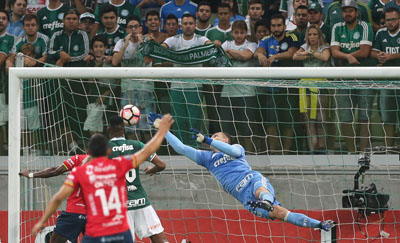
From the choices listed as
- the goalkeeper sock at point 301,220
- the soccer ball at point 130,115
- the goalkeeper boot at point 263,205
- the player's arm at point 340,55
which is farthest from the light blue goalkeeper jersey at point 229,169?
the player's arm at point 340,55

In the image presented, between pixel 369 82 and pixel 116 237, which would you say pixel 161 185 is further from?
pixel 116 237

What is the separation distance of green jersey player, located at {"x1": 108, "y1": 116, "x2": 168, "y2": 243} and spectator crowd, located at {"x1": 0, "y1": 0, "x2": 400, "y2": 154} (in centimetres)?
184

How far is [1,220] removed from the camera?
1117 cm

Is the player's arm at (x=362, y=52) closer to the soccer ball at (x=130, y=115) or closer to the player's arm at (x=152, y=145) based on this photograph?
the soccer ball at (x=130, y=115)

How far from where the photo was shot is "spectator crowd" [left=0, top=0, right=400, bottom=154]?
11180 millimetres

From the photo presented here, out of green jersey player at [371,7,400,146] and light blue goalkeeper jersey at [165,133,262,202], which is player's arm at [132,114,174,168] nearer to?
light blue goalkeeper jersey at [165,133,262,202]

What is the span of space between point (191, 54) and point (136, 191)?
8.10 ft

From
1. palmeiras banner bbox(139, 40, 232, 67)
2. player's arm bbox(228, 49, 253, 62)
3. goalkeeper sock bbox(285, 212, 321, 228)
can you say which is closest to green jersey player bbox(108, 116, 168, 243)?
goalkeeper sock bbox(285, 212, 321, 228)

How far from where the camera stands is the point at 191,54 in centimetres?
1126

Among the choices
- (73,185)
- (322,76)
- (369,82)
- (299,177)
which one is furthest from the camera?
(299,177)

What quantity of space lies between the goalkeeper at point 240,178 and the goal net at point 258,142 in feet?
3.87

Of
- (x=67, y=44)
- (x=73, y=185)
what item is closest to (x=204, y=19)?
(x=67, y=44)

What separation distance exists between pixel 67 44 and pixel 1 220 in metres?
2.58

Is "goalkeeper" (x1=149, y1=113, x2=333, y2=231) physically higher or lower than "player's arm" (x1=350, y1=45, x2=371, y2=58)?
lower
